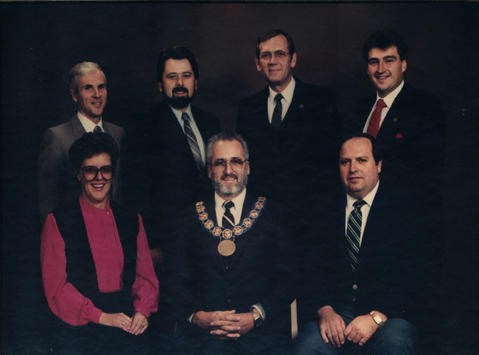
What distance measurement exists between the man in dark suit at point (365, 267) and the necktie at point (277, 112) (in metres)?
0.67

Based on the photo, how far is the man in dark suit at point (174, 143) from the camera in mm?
6125

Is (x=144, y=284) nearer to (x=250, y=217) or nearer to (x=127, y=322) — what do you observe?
(x=127, y=322)

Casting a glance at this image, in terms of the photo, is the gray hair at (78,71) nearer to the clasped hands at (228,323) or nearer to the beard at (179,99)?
the beard at (179,99)

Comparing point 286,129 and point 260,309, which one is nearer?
A: point 260,309

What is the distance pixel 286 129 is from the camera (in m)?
6.16

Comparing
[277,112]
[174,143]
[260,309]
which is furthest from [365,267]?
[174,143]

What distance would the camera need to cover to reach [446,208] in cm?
607

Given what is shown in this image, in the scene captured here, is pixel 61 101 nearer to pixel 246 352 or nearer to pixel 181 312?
pixel 181 312

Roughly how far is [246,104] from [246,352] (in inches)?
87.1

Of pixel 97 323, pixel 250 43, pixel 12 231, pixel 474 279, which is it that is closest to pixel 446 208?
pixel 474 279

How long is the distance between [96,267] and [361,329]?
2.37 m

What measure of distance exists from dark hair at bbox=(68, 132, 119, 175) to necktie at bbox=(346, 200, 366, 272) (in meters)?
2.18

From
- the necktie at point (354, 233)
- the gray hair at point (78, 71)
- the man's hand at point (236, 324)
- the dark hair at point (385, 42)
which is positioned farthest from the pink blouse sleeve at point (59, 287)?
the dark hair at point (385, 42)

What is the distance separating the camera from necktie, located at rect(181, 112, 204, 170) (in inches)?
242
